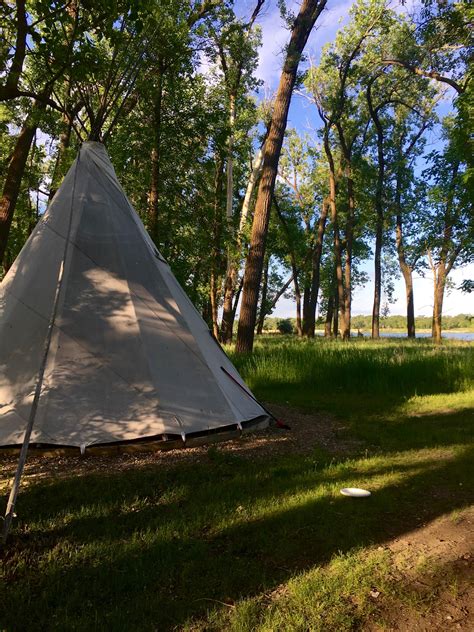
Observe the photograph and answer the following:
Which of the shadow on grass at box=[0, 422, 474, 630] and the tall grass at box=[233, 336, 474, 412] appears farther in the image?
the tall grass at box=[233, 336, 474, 412]

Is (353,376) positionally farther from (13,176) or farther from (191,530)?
(13,176)

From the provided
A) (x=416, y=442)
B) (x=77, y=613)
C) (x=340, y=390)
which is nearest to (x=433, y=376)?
(x=340, y=390)

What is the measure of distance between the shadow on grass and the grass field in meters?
0.01

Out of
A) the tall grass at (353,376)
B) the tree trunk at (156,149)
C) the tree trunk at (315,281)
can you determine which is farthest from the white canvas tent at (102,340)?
the tree trunk at (315,281)

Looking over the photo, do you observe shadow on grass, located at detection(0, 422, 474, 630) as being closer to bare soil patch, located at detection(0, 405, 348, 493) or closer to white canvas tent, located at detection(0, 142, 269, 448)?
bare soil patch, located at detection(0, 405, 348, 493)

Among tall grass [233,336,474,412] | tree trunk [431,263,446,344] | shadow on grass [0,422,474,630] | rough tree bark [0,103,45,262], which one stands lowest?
shadow on grass [0,422,474,630]

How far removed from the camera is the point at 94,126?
654 centimetres

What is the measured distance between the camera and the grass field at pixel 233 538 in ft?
7.82

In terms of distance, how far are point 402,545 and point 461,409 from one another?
5315 millimetres

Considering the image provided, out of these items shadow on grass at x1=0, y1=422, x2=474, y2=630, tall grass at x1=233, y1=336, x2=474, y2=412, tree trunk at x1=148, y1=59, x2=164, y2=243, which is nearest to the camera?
shadow on grass at x1=0, y1=422, x2=474, y2=630

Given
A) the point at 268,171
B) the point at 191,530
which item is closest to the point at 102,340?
the point at 191,530

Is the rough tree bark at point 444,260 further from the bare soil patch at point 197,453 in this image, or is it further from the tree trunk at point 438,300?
the bare soil patch at point 197,453

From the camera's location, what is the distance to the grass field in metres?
2.38

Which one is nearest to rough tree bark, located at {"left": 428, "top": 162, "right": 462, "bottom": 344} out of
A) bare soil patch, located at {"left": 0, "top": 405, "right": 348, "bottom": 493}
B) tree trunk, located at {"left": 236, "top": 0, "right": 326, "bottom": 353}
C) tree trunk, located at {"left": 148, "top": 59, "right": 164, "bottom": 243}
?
tree trunk, located at {"left": 236, "top": 0, "right": 326, "bottom": 353}
